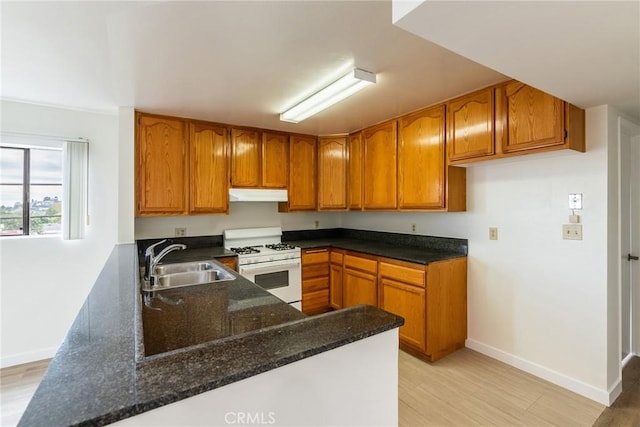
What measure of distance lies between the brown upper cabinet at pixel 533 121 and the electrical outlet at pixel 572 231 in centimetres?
56

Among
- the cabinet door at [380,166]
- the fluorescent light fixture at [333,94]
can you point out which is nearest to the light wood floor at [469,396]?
the cabinet door at [380,166]

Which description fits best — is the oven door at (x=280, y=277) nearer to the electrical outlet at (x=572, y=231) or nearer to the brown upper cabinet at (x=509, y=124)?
the brown upper cabinet at (x=509, y=124)

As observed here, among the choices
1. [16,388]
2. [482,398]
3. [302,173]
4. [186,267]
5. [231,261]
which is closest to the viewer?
[482,398]

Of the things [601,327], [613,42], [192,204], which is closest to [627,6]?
[613,42]

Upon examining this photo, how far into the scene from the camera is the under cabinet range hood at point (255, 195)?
3.41m

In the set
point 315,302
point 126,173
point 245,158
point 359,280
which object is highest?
point 245,158

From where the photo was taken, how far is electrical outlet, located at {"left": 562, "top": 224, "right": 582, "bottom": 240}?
2.20 metres

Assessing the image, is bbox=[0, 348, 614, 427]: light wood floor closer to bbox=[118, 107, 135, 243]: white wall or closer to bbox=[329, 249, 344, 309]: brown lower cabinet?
bbox=[329, 249, 344, 309]: brown lower cabinet

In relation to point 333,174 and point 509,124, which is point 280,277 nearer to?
point 333,174

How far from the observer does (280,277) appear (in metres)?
3.42

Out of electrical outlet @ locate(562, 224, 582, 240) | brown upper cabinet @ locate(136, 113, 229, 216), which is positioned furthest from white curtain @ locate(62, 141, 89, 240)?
electrical outlet @ locate(562, 224, 582, 240)

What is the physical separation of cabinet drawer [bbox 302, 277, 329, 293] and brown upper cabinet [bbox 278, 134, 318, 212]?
0.91 m

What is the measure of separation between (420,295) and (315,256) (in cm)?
143

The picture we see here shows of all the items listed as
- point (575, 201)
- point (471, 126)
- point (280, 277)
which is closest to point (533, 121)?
point (471, 126)
